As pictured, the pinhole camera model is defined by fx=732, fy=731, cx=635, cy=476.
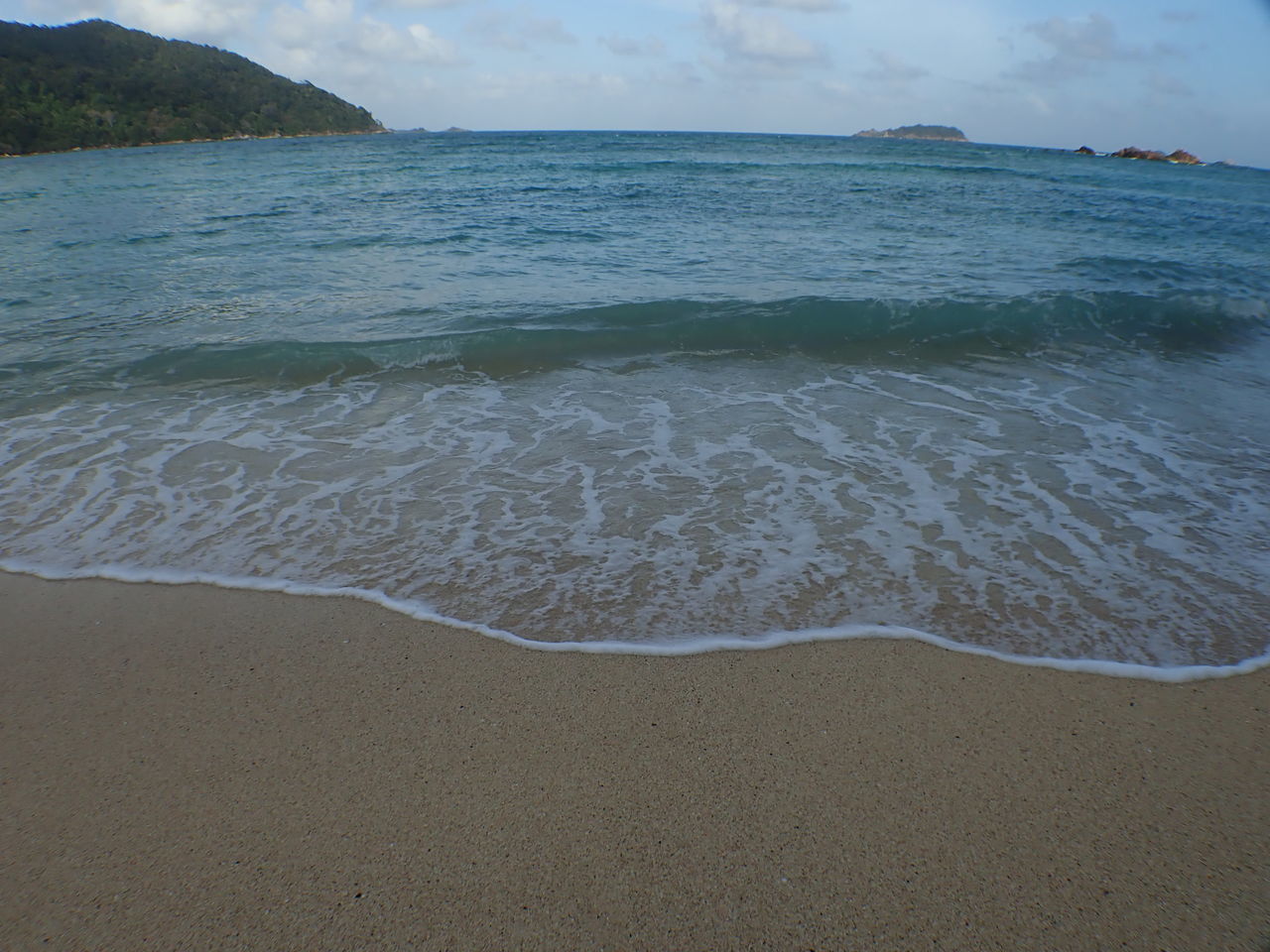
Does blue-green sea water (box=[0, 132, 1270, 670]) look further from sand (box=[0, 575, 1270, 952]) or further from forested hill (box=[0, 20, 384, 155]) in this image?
forested hill (box=[0, 20, 384, 155])

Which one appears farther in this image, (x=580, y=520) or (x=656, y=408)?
(x=656, y=408)

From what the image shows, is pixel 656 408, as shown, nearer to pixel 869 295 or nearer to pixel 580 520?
pixel 580 520

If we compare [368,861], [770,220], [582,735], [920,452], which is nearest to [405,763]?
[368,861]

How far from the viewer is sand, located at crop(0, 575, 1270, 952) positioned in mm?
1783

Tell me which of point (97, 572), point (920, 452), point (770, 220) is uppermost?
point (770, 220)

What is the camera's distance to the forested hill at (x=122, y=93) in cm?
5707

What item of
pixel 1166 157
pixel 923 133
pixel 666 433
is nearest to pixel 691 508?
pixel 666 433

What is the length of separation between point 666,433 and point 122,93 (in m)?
81.7

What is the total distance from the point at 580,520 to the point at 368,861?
→ 2.11 meters

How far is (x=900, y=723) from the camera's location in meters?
2.44

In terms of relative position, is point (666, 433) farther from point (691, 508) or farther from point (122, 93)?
point (122, 93)

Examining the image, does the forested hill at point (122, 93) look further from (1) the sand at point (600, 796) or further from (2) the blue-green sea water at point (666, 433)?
(1) the sand at point (600, 796)

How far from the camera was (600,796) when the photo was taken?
2.15 metres

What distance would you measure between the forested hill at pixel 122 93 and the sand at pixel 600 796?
226ft
